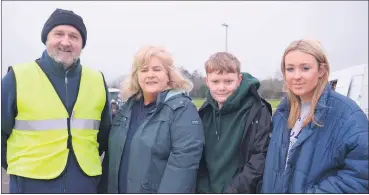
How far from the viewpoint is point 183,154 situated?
2.36m

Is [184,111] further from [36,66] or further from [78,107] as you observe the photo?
[36,66]

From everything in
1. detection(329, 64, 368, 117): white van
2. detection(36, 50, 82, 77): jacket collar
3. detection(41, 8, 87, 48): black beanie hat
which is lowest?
detection(329, 64, 368, 117): white van

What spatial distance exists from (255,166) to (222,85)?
0.62 m

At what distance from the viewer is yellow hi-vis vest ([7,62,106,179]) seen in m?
2.41

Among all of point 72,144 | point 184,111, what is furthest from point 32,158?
point 184,111

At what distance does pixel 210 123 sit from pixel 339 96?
0.93 meters

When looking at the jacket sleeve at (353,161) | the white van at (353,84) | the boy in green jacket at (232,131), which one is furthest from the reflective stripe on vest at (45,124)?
the white van at (353,84)

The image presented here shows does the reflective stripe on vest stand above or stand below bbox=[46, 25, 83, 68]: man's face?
below

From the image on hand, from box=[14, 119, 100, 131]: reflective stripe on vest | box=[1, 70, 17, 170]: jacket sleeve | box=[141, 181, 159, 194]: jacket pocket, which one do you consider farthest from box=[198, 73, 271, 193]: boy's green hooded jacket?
box=[1, 70, 17, 170]: jacket sleeve

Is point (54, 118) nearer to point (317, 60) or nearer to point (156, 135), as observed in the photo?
point (156, 135)

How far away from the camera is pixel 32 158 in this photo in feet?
7.89

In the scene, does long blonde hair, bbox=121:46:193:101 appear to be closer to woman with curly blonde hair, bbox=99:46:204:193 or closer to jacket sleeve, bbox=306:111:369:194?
woman with curly blonde hair, bbox=99:46:204:193

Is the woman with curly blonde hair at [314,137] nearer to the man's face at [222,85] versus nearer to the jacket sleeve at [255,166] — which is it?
the jacket sleeve at [255,166]

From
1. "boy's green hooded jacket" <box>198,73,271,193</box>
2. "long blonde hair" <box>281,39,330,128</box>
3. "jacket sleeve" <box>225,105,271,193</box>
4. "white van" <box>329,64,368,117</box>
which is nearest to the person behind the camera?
"long blonde hair" <box>281,39,330,128</box>
